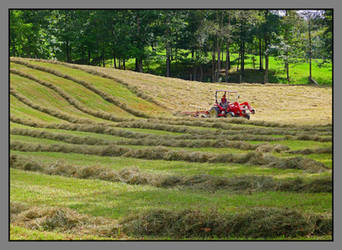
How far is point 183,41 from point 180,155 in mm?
3736

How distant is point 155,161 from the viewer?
1360cm

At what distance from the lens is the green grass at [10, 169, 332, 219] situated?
30.4 feet

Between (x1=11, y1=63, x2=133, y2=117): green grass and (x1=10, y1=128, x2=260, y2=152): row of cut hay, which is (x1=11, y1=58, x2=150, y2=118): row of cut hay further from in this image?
(x1=10, y1=128, x2=260, y2=152): row of cut hay

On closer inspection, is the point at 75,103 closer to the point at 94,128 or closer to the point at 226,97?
the point at 94,128

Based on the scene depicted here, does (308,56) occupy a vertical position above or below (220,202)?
above

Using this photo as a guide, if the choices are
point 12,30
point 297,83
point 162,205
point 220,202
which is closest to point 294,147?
point 297,83

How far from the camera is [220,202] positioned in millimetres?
9617

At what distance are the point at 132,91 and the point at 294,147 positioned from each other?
5966 mm

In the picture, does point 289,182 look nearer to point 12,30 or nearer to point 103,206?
point 103,206

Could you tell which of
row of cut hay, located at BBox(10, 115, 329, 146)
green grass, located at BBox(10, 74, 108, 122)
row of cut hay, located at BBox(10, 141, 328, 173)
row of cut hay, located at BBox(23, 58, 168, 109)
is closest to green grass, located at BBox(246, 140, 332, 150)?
row of cut hay, located at BBox(10, 141, 328, 173)

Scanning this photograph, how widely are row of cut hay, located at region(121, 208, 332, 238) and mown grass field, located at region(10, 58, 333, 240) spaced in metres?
0.02

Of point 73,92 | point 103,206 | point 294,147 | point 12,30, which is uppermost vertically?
point 12,30

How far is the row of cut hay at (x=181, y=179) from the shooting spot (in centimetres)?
1037

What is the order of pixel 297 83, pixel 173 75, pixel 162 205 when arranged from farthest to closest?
pixel 173 75, pixel 297 83, pixel 162 205
